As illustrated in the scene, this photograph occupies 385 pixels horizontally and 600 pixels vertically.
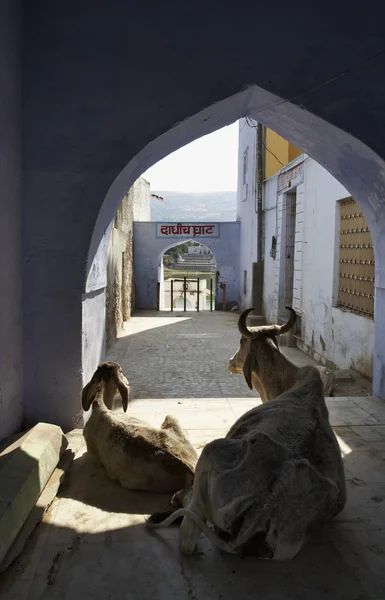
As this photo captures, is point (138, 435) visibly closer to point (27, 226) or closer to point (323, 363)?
point (27, 226)

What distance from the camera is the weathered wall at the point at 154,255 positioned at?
2027cm

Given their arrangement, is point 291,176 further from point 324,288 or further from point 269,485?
point 269,485

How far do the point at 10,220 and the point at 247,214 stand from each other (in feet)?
49.9

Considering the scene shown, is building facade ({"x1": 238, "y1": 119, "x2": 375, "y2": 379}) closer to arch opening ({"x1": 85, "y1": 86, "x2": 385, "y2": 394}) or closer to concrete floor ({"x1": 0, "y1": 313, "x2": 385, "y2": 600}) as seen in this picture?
arch opening ({"x1": 85, "y1": 86, "x2": 385, "y2": 394})

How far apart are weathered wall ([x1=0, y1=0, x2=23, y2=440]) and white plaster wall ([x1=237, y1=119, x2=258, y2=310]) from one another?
1313 cm

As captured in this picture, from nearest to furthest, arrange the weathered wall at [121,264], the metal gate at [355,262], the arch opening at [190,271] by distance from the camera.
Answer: the metal gate at [355,262] → the weathered wall at [121,264] → the arch opening at [190,271]

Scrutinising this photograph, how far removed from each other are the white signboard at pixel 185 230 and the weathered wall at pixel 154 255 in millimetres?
177

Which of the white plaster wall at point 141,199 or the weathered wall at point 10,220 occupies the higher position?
the white plaster wall at point 141,199

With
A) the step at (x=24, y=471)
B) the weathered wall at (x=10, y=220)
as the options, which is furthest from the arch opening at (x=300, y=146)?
the step at (x=24, y=471)

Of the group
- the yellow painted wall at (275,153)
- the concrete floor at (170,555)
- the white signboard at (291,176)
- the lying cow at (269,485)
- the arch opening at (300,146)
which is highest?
the yellow painted wall at (275,153)

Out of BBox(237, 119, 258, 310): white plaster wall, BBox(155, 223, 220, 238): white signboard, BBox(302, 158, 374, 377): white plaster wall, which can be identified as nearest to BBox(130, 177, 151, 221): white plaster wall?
BBox(155, 223, 220, 238): white signboard

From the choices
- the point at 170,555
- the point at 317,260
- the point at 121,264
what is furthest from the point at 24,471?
the point at 121,264

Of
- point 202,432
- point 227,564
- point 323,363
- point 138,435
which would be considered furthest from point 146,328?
point 227,564

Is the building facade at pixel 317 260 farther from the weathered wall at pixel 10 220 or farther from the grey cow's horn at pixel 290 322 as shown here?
the weathered wall at pixel 10 220
